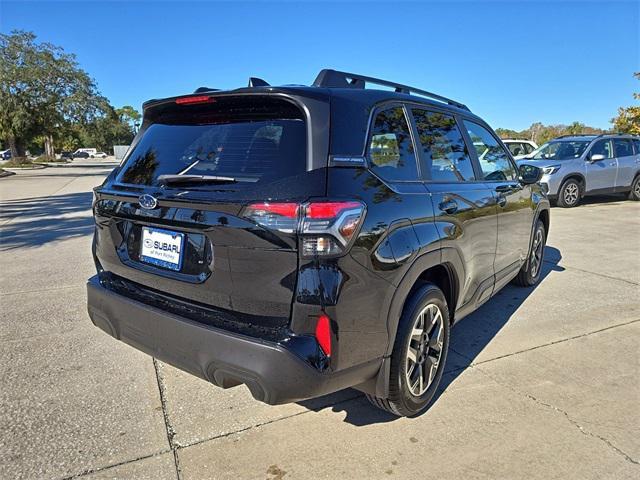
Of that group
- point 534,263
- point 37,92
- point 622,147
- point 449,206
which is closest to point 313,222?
point 449,206

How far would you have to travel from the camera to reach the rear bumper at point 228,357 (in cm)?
186

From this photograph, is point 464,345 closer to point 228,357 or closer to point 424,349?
point 424,349

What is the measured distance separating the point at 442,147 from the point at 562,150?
36.2 ft

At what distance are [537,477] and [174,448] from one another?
1.84 m

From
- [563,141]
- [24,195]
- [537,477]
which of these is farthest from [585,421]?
[24,195]

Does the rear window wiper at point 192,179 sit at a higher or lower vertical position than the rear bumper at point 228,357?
higher

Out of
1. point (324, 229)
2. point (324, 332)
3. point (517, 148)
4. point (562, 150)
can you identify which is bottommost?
point (324, 332)

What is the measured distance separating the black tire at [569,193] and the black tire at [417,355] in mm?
10663

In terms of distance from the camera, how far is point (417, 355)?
2.58 meters

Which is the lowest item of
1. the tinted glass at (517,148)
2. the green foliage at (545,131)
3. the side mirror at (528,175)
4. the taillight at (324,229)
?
the taillight at (324,229)

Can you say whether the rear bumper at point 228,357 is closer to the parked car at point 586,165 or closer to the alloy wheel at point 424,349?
the alloy wheel at point 424,349

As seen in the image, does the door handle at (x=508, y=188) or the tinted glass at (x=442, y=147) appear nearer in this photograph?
the tinted glass at (x=442, y=147)

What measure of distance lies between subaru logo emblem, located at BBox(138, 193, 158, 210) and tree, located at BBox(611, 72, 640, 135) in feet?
83.5

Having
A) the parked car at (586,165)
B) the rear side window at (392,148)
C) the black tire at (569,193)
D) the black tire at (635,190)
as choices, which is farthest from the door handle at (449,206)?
the black tire at (635,190)
